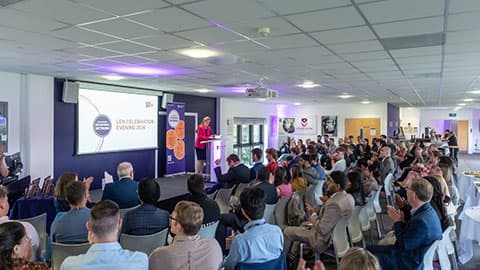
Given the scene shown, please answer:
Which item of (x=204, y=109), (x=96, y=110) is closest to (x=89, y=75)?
(x=96, y=110)

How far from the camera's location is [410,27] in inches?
142

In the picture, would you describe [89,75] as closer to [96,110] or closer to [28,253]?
[96,110]

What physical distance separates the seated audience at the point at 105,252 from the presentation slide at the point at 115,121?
6.75 m

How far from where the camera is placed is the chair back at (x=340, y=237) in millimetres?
3521

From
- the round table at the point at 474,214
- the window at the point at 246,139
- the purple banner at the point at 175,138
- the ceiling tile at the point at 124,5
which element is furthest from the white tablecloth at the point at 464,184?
the window at the point at 246,139

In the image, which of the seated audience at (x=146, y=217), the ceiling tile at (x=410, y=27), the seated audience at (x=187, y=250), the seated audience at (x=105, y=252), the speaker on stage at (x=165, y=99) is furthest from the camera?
the speaker on stage at (x=165, y=99)

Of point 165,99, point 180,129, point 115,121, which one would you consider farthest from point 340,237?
point 180,129

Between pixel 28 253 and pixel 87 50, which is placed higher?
pixel 87 50

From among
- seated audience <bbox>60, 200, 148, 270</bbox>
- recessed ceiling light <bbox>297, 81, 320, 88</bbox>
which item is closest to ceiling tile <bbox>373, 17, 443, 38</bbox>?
seated audience <bbox>60, 200, 148, 270</bbox>

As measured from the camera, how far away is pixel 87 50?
15.7 feet

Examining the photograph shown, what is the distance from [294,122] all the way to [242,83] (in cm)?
902

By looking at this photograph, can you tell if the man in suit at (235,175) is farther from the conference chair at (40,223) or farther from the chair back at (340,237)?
the conference chair at (40,223)

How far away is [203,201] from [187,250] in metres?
1.30

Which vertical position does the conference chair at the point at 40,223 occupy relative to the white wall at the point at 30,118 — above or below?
below
